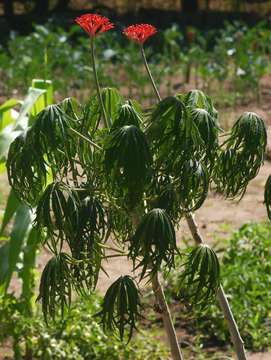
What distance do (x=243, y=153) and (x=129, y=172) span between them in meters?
0.37

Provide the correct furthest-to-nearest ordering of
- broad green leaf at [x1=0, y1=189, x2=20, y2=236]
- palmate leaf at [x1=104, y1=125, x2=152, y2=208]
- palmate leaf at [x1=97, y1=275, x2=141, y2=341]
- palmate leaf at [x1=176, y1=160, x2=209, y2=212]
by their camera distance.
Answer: broad green leaf at [x1=0, y1=189, x2=20, y2=236]
palmate leaf at [x1=97, y1=275, x2=141, y2=341]
palmate leaf at [x1=176, y1=160, x2=209, y2=212]
palmate leaf at [x1=104, y1=125, x2=152, y2=208]

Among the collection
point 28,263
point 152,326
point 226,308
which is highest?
point 226,308

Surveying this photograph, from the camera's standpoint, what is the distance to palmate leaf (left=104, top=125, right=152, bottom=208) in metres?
2.17

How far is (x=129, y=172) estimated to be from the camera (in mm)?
2182

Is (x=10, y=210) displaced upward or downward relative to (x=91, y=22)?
downward

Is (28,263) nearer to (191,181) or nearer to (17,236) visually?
(17,236)

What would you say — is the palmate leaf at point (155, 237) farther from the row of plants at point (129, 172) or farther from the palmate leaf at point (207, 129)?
the palmate leaf at point (207, 129)

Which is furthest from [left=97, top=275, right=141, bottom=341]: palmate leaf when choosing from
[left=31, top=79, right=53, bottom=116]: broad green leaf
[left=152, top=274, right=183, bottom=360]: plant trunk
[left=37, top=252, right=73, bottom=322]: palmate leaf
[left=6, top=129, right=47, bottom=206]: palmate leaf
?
[left=31, top=79, right=53, bottom=116]: broad green leaf

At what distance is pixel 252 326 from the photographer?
14.1ft

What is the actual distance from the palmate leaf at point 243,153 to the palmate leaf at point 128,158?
0.31 meters

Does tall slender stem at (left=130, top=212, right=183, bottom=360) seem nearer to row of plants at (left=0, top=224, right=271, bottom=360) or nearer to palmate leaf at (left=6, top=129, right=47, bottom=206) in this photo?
palmate leaf at (left=6, top=129, right=47, bottom=206)

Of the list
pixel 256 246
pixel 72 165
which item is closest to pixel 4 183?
pixel 256 246

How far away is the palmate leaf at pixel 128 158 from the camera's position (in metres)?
2.17

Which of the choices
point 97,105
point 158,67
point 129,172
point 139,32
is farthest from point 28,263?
point 158,67
